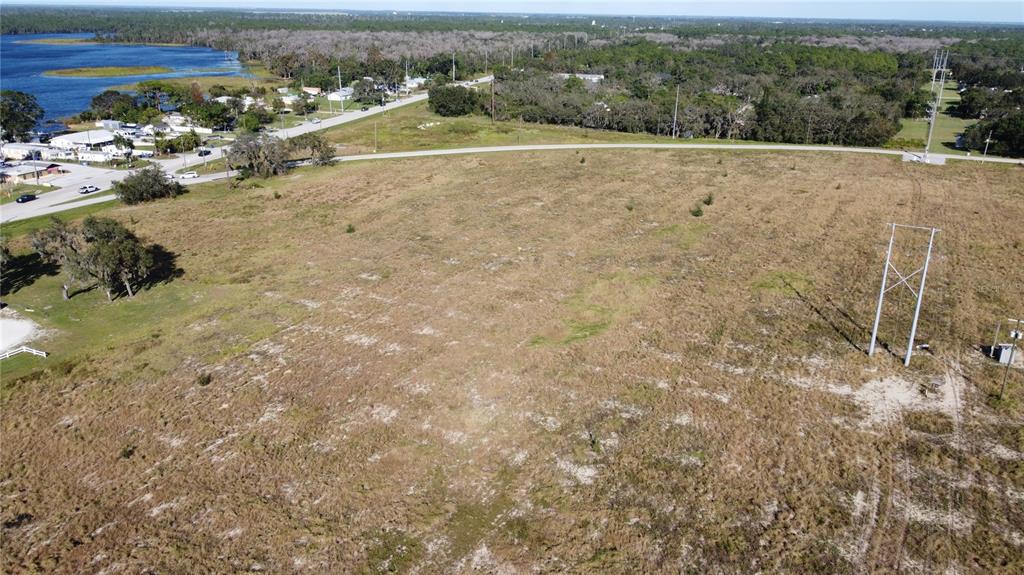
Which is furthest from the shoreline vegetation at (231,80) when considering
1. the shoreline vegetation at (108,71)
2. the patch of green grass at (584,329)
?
the patch of green grass at (584,329)

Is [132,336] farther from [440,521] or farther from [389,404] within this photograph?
[440,521]

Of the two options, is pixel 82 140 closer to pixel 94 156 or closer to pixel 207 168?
pixel 94 156

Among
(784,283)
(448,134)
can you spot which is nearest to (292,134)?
(448,134)

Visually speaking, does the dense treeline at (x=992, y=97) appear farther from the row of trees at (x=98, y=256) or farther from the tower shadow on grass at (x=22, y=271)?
the tower shadow on grass at (x=22, y=271)

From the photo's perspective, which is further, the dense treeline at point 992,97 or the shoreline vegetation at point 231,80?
the shoreline vegetation at point 231,80

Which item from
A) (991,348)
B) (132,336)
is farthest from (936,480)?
(132,336)

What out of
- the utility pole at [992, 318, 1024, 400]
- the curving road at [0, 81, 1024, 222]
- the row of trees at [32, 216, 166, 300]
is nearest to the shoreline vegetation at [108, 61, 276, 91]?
the curving road at [0, 81, 1024, 222]

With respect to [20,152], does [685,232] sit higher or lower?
lower
